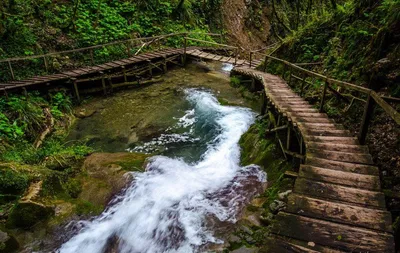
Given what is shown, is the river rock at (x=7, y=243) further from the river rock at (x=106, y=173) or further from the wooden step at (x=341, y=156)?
the wooden step at (x=341, y=156)

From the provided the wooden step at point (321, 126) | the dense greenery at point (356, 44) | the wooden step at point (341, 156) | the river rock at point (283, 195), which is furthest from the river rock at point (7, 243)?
the dense greenery at point (356, 44)

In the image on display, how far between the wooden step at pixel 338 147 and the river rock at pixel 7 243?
5.78m

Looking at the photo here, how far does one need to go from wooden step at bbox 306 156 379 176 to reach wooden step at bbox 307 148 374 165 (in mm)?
130

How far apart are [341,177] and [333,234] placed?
1281 mm

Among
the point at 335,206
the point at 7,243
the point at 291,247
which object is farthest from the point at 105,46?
the point at 291,247

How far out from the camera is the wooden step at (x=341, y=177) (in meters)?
3.98

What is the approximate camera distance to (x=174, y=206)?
653cm

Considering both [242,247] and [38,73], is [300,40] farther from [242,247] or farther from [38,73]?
[38,73]

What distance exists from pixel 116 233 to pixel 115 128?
5.25 metres

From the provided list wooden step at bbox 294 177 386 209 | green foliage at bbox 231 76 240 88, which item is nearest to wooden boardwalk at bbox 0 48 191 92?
green foliage at bbox 231 76 240 88

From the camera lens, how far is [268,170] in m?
7.18

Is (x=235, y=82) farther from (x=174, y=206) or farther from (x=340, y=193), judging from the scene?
(x=340, y=193)

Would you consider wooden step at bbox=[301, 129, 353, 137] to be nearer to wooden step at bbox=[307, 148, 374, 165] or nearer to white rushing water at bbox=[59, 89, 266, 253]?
wooden step at bbox=[307, 148, 374, 165]

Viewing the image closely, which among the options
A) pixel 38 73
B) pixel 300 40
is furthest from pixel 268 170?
pixel 38 73
